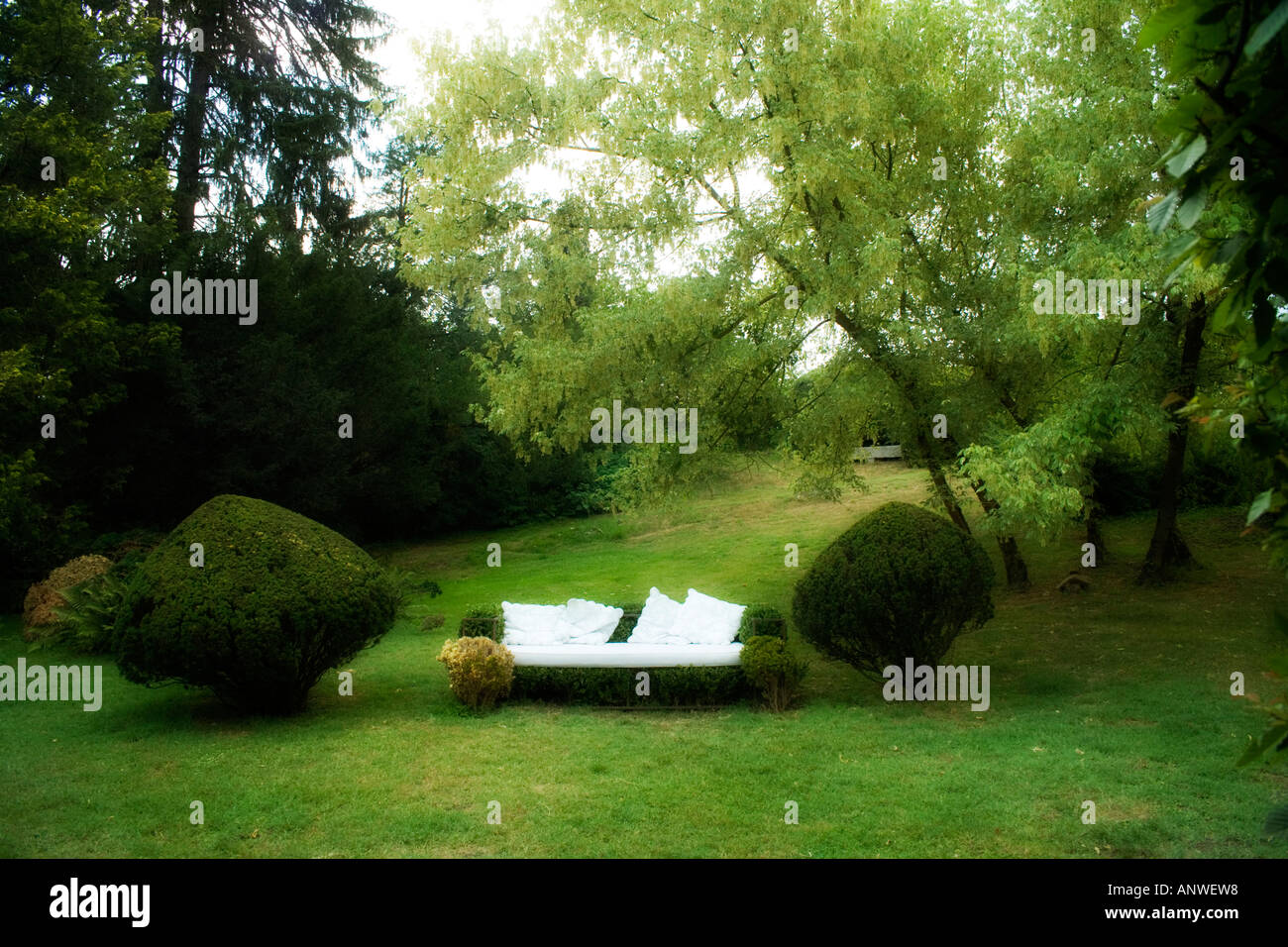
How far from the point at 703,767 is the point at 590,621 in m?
3.97

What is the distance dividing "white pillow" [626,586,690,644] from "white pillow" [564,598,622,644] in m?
0.32

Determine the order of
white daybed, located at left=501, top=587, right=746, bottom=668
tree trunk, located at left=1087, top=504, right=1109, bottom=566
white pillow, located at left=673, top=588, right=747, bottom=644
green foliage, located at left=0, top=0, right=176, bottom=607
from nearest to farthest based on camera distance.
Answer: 1. white daybed, located at left=501, top=587, right=746, bottom=668
2. white pillow, located at left=673, top=588, right=747, bottom=644
3. green foliage, located at left=0, top=0, right=176, bottom=607
4. tree trunk, located at left=1087, top=504, right=1109, bottom=566

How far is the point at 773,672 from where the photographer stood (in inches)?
394

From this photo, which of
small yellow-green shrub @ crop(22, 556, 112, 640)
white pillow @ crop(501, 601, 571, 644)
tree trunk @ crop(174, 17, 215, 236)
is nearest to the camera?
white pillow @ crop(501, 601, 571, 644)

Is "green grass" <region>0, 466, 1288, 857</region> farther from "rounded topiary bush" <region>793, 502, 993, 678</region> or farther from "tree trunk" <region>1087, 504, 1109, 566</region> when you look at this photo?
"tree trunk" <region>1087, 504, 1109, 566</region>

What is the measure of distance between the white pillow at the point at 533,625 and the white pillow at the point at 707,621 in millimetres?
1446

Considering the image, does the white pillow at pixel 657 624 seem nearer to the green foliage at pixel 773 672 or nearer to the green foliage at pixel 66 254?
the green foliage at pixel 773 672

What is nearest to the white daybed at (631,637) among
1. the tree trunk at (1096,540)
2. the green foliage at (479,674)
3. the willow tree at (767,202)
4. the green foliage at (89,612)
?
the green foliage at (479,674)

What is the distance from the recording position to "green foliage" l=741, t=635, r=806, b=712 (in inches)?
394

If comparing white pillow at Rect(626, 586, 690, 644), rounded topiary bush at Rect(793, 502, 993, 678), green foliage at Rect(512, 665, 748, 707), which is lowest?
green foliage at Rect(512, 665, 748, 707)

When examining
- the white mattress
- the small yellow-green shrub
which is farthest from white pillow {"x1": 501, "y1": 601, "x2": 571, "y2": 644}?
the small yellow-green shrub

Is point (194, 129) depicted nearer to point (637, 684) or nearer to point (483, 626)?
point (483, 626)

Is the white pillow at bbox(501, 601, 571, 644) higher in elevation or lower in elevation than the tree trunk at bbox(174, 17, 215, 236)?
lower
